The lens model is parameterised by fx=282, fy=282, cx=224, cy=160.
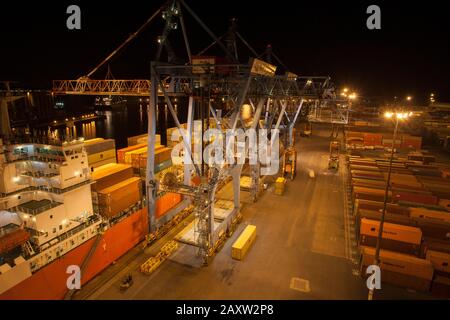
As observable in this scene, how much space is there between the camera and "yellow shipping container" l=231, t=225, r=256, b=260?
2123cm

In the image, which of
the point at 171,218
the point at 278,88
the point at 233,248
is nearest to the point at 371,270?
the point at 233,248

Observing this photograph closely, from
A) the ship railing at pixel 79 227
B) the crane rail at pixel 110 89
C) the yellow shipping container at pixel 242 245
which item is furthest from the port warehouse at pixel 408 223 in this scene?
the crane rail at pixel 110 89

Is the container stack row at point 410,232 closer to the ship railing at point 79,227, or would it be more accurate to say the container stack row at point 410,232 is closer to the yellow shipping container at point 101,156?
the ship railing at point 79,227

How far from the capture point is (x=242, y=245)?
70.3ft

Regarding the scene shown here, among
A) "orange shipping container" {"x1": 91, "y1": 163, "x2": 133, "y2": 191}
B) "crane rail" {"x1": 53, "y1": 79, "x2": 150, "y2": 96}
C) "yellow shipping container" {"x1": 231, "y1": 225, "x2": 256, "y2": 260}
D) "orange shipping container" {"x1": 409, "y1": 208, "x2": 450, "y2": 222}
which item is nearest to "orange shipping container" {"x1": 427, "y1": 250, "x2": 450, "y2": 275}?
"orange shipping container" {"x1": 409, "y1": 208, "x2": 450, "y2": 222}

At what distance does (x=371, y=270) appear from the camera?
18.9 m

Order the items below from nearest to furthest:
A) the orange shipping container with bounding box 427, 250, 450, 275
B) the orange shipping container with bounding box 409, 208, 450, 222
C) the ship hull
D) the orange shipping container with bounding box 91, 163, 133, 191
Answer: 1. the ship hull
2. the orange shipping container with bounding box 427, 250, 450, 275
3. the orange shipping container with bounding box 91, 163, 133, 191
4. the orange shipping container with bounding box 409, 208, 450, 222

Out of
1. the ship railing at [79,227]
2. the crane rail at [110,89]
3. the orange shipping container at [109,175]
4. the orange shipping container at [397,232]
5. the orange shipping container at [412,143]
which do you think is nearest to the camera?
the ship railing at [79,227]

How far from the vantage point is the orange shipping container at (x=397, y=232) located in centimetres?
1952

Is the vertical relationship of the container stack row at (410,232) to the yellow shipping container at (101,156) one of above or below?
below

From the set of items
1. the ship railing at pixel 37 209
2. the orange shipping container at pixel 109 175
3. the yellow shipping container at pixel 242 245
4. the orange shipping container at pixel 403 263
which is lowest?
the yellow shipping container at pixel 242 245

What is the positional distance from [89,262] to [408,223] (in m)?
23.2

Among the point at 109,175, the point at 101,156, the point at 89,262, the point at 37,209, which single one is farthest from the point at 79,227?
the point at 101,156

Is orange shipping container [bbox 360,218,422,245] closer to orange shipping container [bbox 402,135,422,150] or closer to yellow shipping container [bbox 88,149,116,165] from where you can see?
yellow shipping container [bbox 88,149,116,165]
